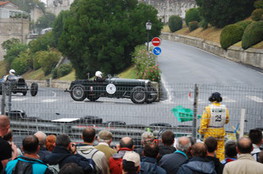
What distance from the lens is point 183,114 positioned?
9.33m

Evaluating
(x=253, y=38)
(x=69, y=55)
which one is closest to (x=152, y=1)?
(x=69, y=55)

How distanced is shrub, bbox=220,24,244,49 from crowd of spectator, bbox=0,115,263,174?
3128 cm

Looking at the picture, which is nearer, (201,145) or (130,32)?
(201,145)

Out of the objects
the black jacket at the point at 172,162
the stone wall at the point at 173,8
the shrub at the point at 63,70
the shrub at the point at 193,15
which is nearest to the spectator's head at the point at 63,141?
the black jacket at the point at 172,162

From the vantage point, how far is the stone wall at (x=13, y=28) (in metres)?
96.5

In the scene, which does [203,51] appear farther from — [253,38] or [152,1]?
[152,1]

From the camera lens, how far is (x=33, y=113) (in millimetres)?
10727

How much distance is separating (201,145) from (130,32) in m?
28.6

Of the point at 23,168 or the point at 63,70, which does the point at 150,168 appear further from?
the point at 63,70

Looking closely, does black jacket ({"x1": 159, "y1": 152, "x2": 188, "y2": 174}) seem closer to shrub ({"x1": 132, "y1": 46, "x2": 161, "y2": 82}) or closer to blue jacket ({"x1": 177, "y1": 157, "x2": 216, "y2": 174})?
blue jacket ({"x1": 177, "y1": 157, "x2": 216, "y2": 174})

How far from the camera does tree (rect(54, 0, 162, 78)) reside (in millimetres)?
33781

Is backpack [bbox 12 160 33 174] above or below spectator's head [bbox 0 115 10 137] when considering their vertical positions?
below

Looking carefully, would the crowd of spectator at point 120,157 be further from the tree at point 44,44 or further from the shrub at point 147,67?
the tree at point 44,44

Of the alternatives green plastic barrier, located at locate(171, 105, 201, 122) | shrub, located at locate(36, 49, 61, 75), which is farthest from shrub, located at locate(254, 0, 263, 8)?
green plastic barrier, located at locate(171, 105, 201, 122)
